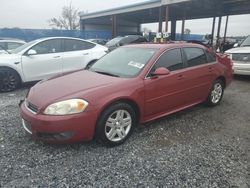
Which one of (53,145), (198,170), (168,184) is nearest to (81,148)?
(53,145)

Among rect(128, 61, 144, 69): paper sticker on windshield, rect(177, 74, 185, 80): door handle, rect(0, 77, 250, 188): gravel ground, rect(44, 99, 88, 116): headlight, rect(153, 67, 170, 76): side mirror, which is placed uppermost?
rect(128, 61, 144, 69): paper sticker on windshield

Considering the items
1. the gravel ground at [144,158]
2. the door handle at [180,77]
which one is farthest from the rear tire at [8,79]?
the door handle at [180,77]

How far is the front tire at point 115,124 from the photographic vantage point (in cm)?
321

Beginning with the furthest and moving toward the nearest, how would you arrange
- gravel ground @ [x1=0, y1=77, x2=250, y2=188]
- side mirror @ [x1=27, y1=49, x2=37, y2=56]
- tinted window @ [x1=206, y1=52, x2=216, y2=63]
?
1. side mirror @ [x1=27, y1=49, x2=37, y2=56]
2. tinted window @ [x1=206, y1=52, x2=216, y2=63]
3. gravel ground @ [x1=0, y1=77, x2=250, y2=188]

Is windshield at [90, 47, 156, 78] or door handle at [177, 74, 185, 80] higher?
windshield at [90, 47, 156, 78]

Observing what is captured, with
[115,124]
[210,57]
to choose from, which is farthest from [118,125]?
[210,57]

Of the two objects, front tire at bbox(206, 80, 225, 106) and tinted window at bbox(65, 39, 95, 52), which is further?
tinted window at bbox(65, 39, 95, 52)

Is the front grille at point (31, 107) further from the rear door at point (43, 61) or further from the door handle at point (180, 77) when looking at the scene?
the rear door at point (43, 61)

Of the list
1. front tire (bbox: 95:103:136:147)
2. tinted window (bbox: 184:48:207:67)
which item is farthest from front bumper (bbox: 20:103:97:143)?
tinted window (bbox: 184:48:207:67)

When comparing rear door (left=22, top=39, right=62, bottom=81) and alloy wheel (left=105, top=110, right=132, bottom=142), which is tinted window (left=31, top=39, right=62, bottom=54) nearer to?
rear door (left=22, top=39, right=62, bottom=81)

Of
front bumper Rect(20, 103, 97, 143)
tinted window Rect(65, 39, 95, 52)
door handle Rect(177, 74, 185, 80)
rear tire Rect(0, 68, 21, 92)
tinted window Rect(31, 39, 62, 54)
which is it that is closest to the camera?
front bumper Rect(20, 103, 97, 143)

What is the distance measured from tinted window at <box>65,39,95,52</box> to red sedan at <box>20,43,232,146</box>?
10.2 ft

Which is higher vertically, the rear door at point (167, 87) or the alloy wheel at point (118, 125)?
the rear door at point (167, 87)

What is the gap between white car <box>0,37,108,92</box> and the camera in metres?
6.36
